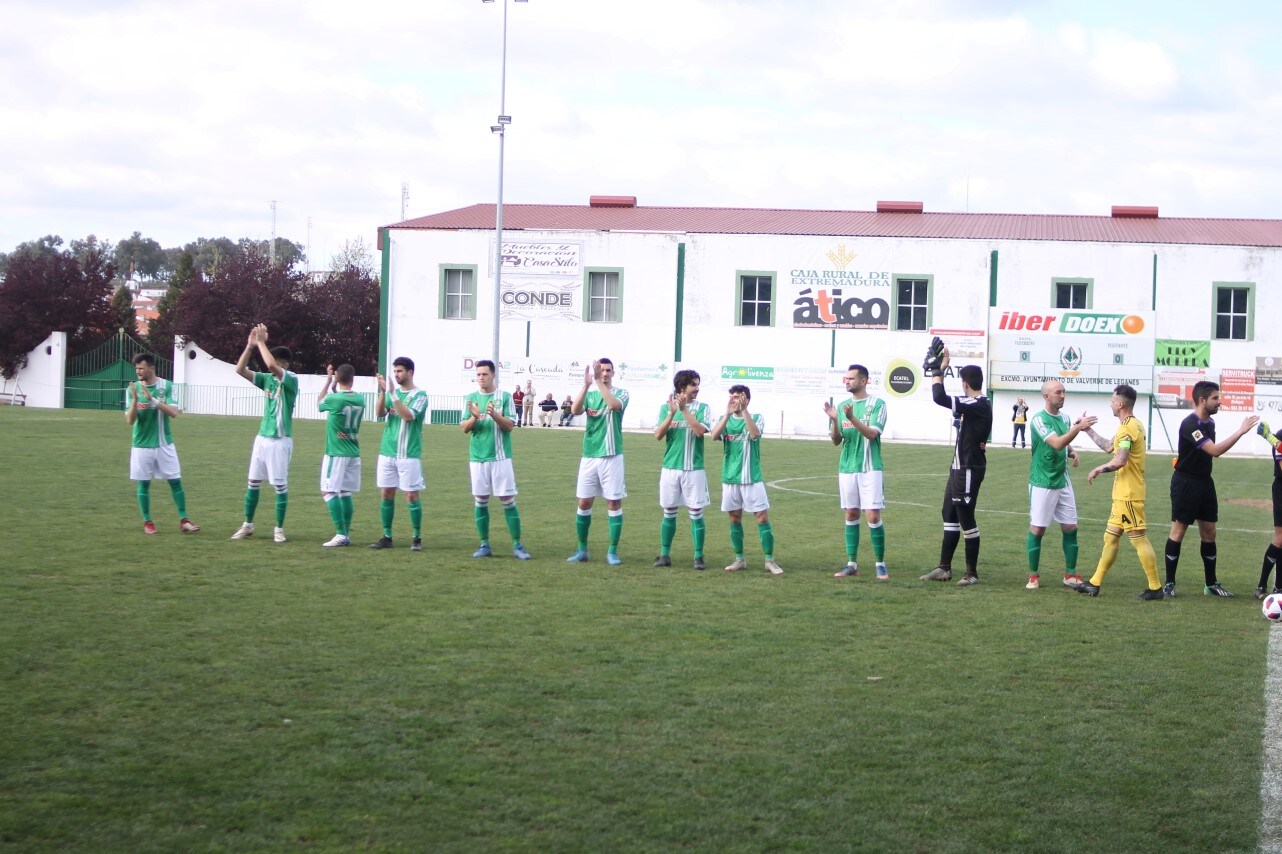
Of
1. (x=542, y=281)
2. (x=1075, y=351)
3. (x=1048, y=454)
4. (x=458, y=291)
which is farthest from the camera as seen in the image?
(x=458, y=291)

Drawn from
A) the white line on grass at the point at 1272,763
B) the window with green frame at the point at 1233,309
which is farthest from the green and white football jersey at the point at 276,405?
the window with green frame at the point at 1233,309

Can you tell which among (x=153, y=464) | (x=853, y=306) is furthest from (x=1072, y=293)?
(x=153, y=464)

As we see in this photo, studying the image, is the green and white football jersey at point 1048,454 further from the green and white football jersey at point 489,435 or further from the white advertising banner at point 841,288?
the white advertising banner at point 841,288

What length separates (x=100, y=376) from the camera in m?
53.6

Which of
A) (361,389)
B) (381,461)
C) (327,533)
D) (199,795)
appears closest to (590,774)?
(199,795)

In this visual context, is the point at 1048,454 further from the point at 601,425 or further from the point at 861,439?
the point at 601,425

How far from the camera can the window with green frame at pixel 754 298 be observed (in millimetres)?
49562

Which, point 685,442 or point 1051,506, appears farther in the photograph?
point 685,442

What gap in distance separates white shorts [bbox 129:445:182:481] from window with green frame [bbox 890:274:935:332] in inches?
1507

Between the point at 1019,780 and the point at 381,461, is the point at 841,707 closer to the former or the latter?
the point at 1019,780

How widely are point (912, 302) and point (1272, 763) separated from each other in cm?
4372

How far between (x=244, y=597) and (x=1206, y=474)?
901 centimetres

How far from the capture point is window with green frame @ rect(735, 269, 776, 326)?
49.6 meters

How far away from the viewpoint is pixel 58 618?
339 inches
